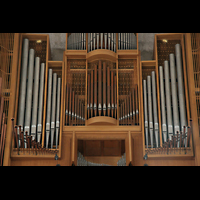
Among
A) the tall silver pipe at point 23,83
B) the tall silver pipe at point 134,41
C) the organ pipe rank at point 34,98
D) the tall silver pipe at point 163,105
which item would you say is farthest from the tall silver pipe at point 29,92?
the tall silver pipe at point 163,105

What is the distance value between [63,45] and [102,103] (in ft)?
10.3

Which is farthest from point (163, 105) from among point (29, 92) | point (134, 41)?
point (29, 92)

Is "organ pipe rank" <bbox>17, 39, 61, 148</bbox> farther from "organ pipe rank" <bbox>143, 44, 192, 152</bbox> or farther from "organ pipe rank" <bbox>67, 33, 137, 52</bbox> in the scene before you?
"organ pipe rank" <bbox>143, 44, 192, 152</bbox>

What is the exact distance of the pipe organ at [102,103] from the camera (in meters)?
13.4

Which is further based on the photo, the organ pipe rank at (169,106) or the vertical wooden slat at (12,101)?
the organ pipe rank at (169,106)

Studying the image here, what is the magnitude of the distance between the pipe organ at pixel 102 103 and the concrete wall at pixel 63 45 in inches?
30.5

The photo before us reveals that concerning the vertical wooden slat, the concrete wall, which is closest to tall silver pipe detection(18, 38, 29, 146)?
the vertical wooden slat

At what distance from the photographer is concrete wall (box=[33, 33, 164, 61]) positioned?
15.9 m

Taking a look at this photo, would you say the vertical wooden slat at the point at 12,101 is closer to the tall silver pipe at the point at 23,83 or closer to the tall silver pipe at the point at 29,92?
the tall silver pipe at the point at 23,83

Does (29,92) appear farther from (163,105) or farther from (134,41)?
(163,105)

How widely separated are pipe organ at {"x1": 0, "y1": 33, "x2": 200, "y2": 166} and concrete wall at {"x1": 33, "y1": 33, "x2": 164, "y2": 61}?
2.54 ft

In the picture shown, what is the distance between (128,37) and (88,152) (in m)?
4.10

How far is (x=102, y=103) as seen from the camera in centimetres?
1416
